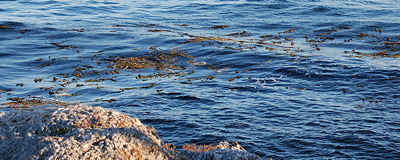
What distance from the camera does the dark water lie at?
23.3 ft

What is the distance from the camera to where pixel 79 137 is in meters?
3.96

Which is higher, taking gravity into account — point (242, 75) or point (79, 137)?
point (79, 137)

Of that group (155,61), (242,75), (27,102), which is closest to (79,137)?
(27,102)

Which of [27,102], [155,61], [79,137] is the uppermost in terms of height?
[79,137]

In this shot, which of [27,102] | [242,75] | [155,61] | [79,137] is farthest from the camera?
[155,61]

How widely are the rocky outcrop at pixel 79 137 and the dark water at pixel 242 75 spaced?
239cm

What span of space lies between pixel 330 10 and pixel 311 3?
239 centimetres

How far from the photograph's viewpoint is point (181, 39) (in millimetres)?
16156

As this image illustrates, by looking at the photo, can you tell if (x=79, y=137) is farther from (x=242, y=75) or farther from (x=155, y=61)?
(x=155, y=61)

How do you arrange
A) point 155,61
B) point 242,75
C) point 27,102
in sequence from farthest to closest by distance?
point 155,61 → point 242,75 → point 27,102

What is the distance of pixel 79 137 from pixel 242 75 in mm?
7561

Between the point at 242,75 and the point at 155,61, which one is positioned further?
the point at 155,61

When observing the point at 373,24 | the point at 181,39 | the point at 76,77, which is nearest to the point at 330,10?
the point at 373,24

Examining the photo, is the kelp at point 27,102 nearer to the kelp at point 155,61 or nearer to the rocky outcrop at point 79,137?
the kelp at point 155,61
